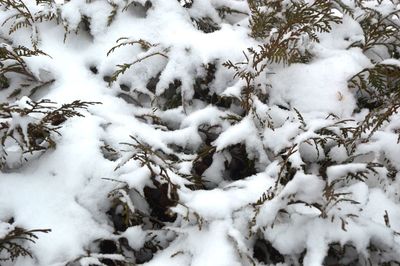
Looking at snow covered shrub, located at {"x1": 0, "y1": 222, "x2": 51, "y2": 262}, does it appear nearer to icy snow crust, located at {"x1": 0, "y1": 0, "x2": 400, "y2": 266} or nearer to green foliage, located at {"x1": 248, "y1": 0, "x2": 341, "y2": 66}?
icy snow crust, located at {"x1": 0, "y1": 0, "x2": 400, "y2": 266}

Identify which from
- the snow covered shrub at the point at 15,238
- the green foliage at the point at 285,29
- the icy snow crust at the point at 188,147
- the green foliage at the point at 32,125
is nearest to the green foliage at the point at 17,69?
the icy snow crust at the point at 188,147

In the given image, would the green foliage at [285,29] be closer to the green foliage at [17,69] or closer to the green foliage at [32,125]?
the green foliage at [32,125]

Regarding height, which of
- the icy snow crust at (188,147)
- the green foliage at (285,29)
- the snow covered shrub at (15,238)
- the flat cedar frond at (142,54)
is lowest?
the snow covered shrub at (15,238)

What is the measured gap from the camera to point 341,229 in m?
1.68

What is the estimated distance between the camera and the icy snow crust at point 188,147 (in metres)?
1.71

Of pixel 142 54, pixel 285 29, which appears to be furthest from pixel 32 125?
pixel 285 29

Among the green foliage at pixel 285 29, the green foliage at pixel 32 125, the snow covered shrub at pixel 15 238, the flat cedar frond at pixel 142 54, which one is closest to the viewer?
the snow covered shrub at pixel 15 238

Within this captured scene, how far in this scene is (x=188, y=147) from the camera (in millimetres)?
2152

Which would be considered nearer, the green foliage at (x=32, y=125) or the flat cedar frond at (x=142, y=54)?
the green foliage at (x=32, y=125)

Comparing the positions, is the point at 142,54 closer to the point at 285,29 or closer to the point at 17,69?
the point at 17,69

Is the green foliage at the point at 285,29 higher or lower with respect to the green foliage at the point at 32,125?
→ higher

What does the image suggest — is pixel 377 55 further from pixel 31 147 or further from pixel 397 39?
pixel 31 147

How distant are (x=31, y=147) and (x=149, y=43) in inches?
36.0

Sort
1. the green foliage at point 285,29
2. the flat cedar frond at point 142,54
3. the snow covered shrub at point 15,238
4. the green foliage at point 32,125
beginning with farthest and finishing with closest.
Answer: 1. the flat cedar frond at point 142,54
2. the green foliage at point 285,29
3. the green foliage at point 32,125
4. the snow covered shrub at point 15,238
